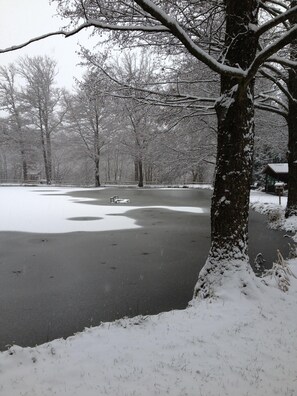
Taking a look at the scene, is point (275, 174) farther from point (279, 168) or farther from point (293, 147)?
point (293, 147)

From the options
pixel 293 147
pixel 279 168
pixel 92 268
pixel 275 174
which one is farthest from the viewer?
pixel 275 174

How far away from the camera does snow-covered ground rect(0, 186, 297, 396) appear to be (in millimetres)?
3135

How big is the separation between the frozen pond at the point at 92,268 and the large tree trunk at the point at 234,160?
3.74 feet

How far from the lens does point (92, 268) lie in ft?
25.9

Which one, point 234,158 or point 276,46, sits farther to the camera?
point 234,158

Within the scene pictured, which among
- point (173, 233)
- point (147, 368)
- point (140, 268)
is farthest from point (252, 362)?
point (173, 233)

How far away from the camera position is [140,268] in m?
7.95

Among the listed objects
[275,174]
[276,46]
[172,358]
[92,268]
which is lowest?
[92,268]

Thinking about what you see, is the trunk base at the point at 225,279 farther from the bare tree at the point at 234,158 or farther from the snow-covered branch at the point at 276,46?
the snow-covered branch at the point at 276,46

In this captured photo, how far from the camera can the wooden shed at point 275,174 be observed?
27.2 m

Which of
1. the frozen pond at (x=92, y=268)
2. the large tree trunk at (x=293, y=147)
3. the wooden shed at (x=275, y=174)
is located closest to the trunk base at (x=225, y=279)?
the frozen pond at (x=92, y=268)

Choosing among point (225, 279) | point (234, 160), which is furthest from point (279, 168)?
point (225, 279)

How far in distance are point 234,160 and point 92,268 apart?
4280mm

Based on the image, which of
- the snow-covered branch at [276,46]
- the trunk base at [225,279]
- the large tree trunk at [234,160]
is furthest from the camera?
the large tree trunk at [234,160]
